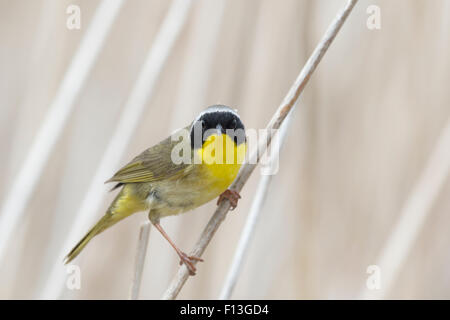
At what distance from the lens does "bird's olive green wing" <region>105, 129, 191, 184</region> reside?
9.90ft

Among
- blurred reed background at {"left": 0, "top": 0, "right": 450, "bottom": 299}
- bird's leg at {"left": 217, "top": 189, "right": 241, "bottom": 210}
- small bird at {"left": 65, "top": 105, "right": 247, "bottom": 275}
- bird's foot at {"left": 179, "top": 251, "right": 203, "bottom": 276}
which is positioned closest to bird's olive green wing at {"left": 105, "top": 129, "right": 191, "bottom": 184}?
small bird at {"left": 65, "top": 105, "right": 247, "bottom": 275}

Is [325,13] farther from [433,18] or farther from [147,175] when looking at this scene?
[147,175]

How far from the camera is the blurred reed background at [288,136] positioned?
3121mm

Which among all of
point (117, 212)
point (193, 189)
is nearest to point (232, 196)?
point (193, 189)

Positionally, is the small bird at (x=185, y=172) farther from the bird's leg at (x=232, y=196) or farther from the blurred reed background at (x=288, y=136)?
the blurred reed background at (x=288, y=136)

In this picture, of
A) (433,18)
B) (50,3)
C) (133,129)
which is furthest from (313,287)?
(50,3)

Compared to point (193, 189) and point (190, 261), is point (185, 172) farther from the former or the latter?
point (190, 261)

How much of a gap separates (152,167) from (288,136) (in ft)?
2.71

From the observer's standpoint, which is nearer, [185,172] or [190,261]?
[190,261]

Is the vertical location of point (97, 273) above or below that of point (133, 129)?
below

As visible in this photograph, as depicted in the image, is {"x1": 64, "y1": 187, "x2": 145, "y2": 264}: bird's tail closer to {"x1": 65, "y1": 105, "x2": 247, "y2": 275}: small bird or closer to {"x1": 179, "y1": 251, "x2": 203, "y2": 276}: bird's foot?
{"x1": 65, "y1": 105, "x2": 247, "y2": 275}: small bird

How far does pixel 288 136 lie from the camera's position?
11.2ft

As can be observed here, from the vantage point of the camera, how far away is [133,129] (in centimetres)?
288
